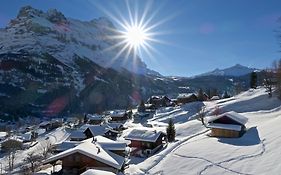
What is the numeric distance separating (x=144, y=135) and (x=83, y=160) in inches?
986

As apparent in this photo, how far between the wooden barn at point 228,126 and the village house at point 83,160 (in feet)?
87.1

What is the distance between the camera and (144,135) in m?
64.0

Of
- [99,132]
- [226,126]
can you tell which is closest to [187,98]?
[99,132]

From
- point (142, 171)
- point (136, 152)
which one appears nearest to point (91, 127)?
point (136, 152)

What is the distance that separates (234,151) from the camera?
49.1 meters

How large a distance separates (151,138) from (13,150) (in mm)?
49171

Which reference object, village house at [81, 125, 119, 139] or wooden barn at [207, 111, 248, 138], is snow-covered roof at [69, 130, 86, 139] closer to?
village house at [81, 125, 119, 139]

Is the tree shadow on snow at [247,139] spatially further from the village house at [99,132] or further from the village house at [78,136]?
the village house at [78,136]

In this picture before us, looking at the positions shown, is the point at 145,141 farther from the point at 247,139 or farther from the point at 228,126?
the point at 247,139

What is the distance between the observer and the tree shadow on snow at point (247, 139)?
174 ft

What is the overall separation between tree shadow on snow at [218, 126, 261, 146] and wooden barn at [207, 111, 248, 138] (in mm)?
1411

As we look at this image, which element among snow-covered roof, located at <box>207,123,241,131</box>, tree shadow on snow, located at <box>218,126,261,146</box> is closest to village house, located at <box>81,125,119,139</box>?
snow-covered roof, located at <box>207,123,241,131</box>

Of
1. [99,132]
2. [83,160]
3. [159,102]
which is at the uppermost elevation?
[159,102]

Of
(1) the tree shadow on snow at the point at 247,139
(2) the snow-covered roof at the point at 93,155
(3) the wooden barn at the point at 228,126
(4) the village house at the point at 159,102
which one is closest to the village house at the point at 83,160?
(2) the snow-covered roof at the point at 93,155
